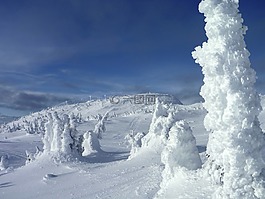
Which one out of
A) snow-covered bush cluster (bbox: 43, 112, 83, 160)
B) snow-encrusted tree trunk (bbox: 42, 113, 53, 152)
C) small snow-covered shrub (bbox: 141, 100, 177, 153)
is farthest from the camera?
snow-encrusted tree trunk (bbox: 42, 113, 53, 152)

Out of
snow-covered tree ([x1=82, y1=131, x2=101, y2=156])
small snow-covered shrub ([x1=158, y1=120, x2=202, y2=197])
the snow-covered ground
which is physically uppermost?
snow-covered tree ([x1=82, y1=131, x2=101, y2=156])

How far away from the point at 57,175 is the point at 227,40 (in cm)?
4382

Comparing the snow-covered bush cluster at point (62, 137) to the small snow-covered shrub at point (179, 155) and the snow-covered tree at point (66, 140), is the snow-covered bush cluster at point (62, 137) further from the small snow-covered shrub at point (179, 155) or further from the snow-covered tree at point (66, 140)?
the small snow-covered shrub at point (179, 155)

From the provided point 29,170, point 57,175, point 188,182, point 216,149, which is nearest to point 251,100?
point 216,149

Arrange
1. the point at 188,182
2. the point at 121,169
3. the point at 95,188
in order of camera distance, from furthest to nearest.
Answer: the point at 121,169 < the point at 95,188 < the point at 188,182

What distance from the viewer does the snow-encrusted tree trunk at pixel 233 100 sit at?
21.6m

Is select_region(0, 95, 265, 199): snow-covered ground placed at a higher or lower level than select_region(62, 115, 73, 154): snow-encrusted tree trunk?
lower

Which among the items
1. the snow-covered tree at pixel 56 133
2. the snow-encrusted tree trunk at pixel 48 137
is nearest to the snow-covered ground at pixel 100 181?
the snow-covered tree at pixel 56 133

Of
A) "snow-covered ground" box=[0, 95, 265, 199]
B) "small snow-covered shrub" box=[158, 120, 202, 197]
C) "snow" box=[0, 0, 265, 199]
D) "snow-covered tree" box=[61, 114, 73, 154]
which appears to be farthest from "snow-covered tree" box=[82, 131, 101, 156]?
"small snow-covered shrub" box=[158, 120, 202, 197]

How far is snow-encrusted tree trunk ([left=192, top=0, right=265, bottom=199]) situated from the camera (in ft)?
71.0

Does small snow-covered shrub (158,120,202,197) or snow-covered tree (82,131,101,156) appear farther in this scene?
snow-covered tree (82,131,101,156)

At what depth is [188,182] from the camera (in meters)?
33.9

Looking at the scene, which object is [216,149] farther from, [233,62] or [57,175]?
[57,175]

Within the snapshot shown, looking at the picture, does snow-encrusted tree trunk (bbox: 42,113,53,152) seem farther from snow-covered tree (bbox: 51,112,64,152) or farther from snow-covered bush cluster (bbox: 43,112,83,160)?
snow-covered tree (bbox: 51,112,64,152)
